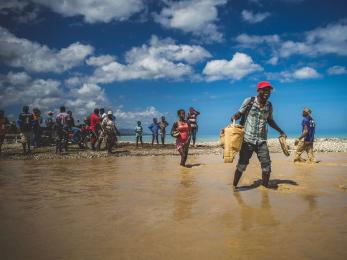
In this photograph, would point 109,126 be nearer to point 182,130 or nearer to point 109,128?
point 109,128

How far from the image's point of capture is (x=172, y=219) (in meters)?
4.27

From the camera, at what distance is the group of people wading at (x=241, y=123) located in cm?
615

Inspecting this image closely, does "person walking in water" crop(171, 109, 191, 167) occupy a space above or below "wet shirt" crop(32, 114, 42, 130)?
below

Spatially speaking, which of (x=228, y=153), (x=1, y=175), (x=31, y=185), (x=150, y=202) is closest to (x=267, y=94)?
(x=228, y=153)

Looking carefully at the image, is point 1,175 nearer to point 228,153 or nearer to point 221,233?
point 228,153

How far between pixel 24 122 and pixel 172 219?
40.2 feet

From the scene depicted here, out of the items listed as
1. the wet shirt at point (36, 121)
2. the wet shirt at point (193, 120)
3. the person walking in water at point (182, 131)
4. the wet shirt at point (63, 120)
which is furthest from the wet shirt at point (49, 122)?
the person walking in water at point (182, 131)

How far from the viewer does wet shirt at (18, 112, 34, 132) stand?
14.4 m

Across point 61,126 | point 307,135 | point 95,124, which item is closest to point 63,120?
point 61,126

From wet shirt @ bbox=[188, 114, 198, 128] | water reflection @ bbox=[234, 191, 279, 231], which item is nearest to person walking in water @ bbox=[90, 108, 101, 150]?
wet shirt @ bbox=[188, 114, 198, 128]

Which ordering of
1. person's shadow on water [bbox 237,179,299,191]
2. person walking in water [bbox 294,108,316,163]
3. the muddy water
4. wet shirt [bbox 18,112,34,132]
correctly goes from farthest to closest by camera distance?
1. wet shirt [bbox 18,112,34,132]
2. person walking in water [bbox 294,108,316,163]
3. person's shadow on water [bbox 237,179,299,191]
4. the muddy water

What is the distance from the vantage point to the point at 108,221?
4199 mm

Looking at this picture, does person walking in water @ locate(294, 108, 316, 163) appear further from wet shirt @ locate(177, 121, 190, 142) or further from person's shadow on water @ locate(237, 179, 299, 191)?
person's shadow on water @ locate(237, 179, 299, 191)

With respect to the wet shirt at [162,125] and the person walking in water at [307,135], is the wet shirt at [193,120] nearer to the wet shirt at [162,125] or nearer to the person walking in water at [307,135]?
the wet shirt at [162,125]
